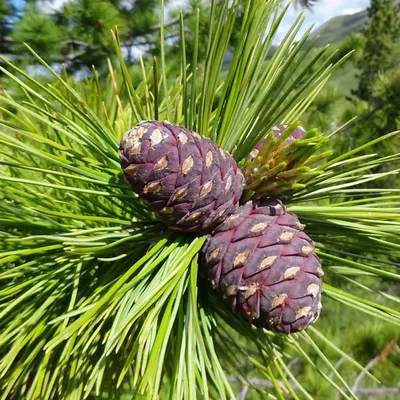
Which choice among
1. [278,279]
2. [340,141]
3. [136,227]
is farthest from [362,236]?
[340,141]

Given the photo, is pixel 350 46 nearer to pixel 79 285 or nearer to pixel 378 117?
pixel 378 117

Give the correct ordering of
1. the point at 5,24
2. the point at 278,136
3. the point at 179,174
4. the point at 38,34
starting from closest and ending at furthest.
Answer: the point at 179,174 < the point at 278,136 < the point at 38,34 < the point at 5,24

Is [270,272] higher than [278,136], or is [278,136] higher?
[278,136]

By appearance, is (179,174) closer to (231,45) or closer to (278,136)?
(278,136)

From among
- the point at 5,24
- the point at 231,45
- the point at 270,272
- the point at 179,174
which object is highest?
the point at 5,24

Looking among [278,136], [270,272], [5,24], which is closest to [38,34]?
[5,24]

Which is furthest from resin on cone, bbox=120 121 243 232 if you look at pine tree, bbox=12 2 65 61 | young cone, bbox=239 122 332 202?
pine tree, bbox=12 2 65 61
